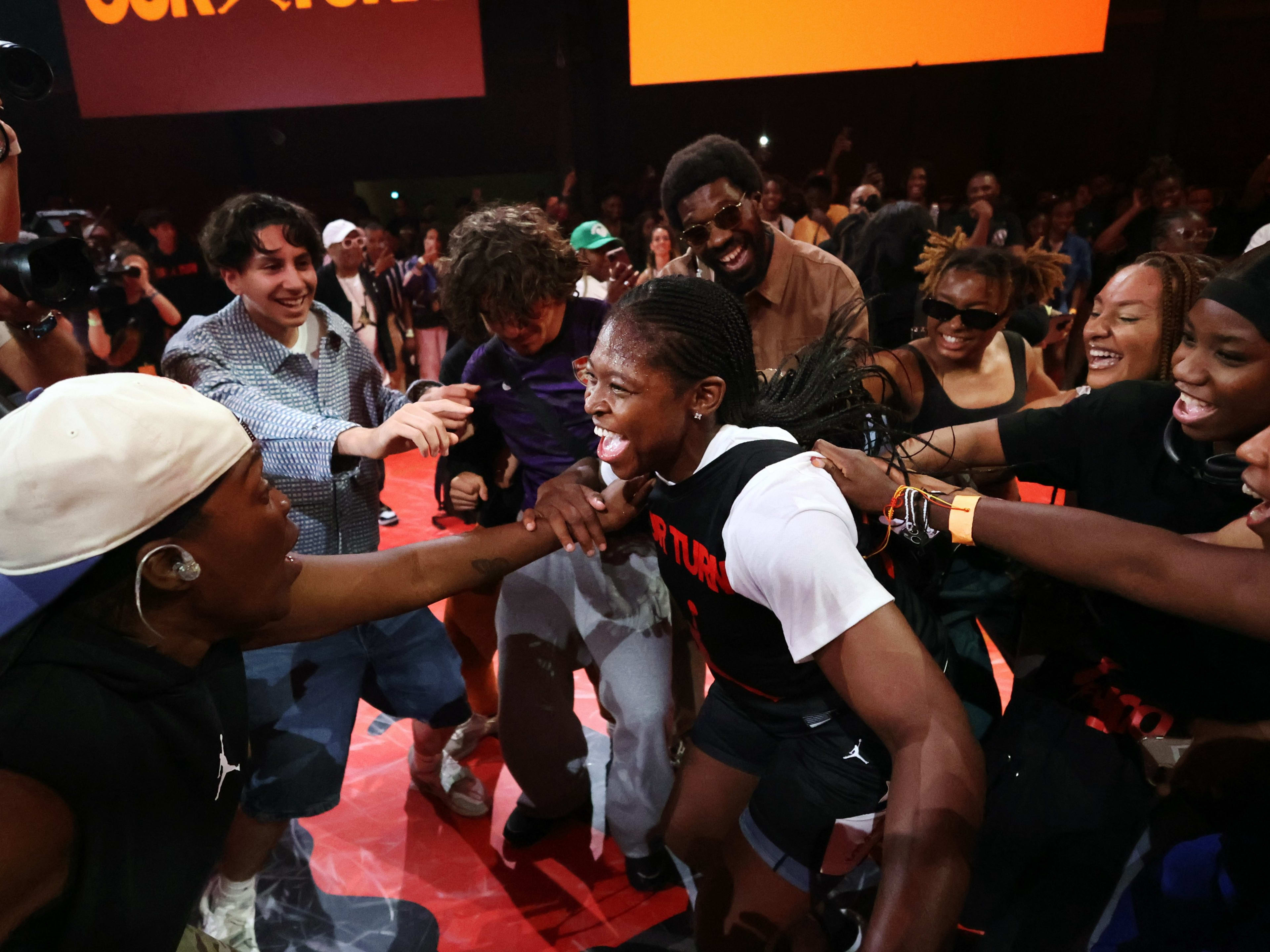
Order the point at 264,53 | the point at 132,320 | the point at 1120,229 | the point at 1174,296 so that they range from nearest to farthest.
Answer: the point at 1174,296, the point at 132,320, the point at 1120,229, the point at 264,53

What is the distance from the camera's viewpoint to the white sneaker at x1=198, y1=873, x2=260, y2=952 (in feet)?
7.37

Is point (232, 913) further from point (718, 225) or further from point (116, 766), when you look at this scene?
point (718, 225)

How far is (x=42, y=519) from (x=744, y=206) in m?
2.34

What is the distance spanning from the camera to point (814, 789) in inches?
71.5

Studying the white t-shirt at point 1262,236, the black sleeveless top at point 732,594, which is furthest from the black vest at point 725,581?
the white t-shirt at point 1262,236

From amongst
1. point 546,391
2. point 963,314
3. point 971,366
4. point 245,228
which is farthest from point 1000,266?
point 245,228

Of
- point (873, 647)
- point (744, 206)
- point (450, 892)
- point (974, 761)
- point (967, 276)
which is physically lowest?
point (450, 892)

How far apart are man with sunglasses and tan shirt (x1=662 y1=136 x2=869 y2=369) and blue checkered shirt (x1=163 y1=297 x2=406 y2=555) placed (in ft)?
3.96

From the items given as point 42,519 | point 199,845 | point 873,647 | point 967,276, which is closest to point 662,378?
point 873,647

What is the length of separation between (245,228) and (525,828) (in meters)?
1.99

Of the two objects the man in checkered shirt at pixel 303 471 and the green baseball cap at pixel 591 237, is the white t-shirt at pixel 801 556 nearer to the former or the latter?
the man in checkered shirt at pixel 303 471

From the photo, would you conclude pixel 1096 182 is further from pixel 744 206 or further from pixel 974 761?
pixel 974 761

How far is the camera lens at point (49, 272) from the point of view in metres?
2.05

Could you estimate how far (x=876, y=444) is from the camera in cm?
214
